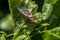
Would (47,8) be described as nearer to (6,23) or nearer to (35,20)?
(35,20)

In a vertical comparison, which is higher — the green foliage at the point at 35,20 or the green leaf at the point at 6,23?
the green foliage at the point at 35,20

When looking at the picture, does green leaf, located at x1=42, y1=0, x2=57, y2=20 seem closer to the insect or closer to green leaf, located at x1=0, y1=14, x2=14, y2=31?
the insect

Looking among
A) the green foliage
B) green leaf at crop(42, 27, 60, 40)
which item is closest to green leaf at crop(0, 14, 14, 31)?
the green foliage

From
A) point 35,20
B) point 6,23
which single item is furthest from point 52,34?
point 6,23

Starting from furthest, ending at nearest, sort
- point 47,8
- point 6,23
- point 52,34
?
1. point 6,23
2. point 47,8
3. point 52,34

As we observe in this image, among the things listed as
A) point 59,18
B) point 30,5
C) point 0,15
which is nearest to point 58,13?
point 59,18

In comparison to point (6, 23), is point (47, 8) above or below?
above

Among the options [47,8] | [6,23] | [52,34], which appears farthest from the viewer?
[6,23]

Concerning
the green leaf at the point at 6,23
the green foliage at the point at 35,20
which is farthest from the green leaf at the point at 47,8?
the green leaf at the point at 6,23

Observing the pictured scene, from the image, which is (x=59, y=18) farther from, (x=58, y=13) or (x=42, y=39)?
(x=42, y=39)

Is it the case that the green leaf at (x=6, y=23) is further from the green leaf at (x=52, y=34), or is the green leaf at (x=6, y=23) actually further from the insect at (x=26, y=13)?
the green leaf at (x=52, y=34)

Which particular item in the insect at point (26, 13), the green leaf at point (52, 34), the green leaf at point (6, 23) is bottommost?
the green leaf at point (6, 23)
